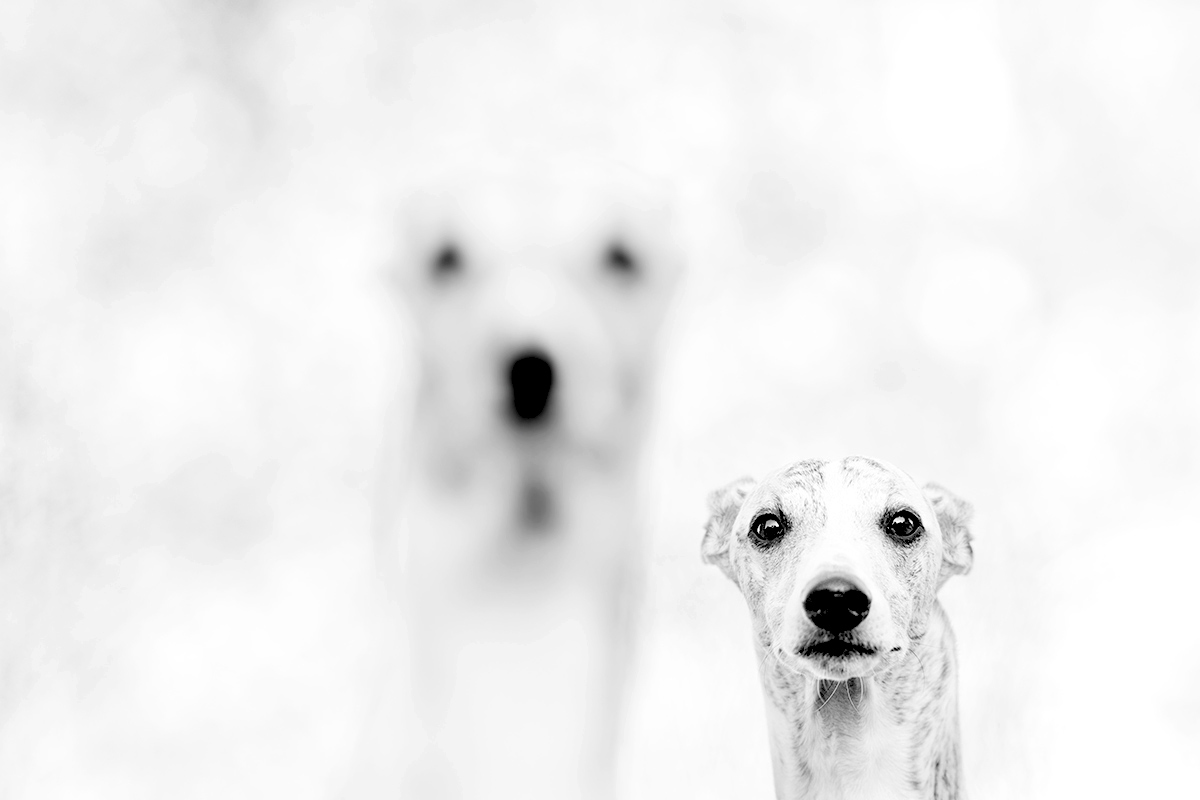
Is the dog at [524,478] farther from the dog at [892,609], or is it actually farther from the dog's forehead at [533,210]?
the dog at [892,609]

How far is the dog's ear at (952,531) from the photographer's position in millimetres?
1663

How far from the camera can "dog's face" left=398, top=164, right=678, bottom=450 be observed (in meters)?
1.20

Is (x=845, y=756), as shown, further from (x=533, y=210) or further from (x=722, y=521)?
(x=533, y=210)

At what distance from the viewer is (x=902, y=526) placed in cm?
156

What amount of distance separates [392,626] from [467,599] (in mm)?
117

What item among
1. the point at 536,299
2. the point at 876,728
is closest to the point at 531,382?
the point at 536,299

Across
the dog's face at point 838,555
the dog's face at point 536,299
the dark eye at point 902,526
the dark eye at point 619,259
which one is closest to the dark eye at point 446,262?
the dog's face at point 536,299

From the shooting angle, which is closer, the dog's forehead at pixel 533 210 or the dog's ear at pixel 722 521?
the dog's forehead at pixel 533 210

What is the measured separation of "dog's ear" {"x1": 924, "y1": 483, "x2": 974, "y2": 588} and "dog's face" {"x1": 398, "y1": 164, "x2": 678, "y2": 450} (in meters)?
0.57

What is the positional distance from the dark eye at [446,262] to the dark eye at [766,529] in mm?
562

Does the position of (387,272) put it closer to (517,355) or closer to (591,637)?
(517,355)

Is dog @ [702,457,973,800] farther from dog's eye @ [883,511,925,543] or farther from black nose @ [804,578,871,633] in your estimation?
black nose @ [804,578,871,633]

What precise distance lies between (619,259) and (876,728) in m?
0.76

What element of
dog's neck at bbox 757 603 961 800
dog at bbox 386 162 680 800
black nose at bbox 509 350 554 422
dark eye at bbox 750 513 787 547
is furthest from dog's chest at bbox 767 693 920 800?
black nose at bbox 509 350 554 422
